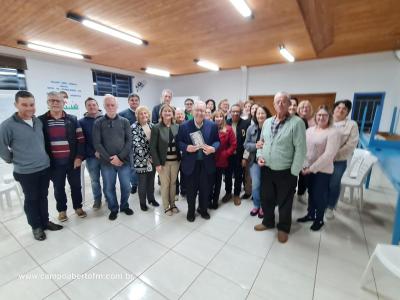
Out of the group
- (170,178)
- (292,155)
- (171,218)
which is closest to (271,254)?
(292,155)

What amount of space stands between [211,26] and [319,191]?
11.0 feet

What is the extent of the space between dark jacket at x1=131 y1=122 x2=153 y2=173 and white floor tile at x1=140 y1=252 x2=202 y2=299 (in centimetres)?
118

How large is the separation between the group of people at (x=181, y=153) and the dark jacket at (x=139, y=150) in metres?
0.01

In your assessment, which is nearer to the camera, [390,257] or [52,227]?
[390,257]

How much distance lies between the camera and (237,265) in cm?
183

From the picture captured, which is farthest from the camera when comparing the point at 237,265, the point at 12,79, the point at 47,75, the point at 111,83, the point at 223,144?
the point at 111,83

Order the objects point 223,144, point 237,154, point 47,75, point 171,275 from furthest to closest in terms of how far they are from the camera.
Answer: point 47,75 → point 237,154 → point 223,144 → point 171,275

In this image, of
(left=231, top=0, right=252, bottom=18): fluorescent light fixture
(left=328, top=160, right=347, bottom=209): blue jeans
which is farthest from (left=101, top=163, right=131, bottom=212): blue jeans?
(left=231, top=0, right=252, bottom=18): fluorescent light fixture

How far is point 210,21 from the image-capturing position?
342 cm

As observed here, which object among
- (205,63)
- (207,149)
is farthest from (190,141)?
(205,63)

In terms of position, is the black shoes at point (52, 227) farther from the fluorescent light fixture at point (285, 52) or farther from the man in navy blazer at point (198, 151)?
the fluorescent light fixture at point (285, 52)

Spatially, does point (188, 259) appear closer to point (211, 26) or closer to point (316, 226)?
point (316, 226)

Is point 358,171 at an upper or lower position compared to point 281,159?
lower

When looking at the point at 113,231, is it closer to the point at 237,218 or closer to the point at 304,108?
the point at 237,218
